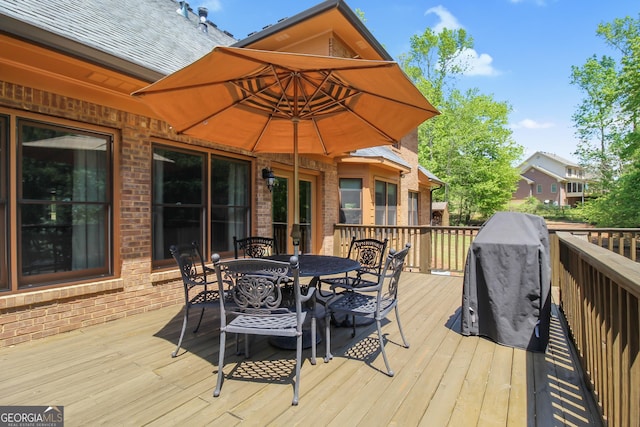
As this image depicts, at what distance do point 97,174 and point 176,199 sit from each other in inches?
38.5

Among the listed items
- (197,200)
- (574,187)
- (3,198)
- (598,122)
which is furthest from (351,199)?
(574,187)

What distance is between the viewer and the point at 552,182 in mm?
40062

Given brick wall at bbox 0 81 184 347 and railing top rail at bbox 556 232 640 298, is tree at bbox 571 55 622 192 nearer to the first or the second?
railing top rail at bbox 556 232 640 298

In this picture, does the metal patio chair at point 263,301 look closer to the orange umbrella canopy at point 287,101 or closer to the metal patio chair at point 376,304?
the metal patio chair at point 376,304

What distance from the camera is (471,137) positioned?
22.1 m

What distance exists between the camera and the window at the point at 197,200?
427cm

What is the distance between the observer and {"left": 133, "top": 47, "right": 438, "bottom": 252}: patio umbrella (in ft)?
7.30

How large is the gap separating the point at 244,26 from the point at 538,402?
1515cm

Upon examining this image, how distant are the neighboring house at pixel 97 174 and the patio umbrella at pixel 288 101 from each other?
0.82 m

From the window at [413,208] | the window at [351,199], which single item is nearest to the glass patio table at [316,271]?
the window at [351,199]

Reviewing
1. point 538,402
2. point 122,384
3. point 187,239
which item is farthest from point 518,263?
point 187,239

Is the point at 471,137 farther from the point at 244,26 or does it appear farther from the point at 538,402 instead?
the point at 538,402

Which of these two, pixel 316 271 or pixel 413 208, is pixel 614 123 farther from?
pixel 316 271

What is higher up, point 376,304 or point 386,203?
point 386,203
